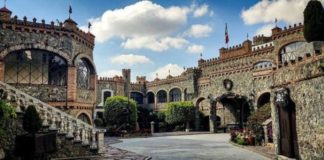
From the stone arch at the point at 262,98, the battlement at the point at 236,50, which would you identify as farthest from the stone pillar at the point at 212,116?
the battlement at the point at 236,50

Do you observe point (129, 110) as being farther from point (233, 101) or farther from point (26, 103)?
point (26, 103)

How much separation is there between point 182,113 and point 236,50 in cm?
1084

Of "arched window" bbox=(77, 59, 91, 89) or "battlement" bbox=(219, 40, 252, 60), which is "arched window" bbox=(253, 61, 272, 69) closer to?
"battlement" bbox=(219, 40, 252, 60)

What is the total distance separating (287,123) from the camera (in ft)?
40.2

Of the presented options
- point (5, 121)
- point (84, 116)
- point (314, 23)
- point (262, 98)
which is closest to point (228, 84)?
point (262, 98)

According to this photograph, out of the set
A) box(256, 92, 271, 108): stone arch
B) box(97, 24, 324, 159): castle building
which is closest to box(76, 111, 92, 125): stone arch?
box(97, 24, 324, 159): castle building

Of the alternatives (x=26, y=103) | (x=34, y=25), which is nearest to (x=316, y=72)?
(x=26, y=103)

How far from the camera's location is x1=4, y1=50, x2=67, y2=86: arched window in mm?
20828

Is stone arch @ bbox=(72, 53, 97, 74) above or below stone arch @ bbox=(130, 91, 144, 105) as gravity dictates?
above

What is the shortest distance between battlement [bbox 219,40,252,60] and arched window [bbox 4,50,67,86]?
76.1 ft

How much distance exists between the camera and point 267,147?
58.2 feet

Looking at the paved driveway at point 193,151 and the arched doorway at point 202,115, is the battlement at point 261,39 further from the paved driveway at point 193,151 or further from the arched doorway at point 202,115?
the paved driveway at point 193,151

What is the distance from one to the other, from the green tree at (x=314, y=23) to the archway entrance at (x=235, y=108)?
22938 millimetres

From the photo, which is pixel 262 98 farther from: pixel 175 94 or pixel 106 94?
pixel 106 94
